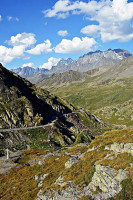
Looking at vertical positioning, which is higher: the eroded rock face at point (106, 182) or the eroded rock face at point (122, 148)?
the eroded rock face at point (122, 148)

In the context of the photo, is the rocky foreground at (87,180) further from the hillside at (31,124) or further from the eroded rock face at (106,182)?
the hillside at (31,124)

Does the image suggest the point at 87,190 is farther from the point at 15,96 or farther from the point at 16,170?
the point at 15,96

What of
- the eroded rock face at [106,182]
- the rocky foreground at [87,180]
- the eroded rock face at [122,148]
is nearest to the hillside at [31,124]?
the rocky foreground at [87,180]

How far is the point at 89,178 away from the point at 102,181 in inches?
114

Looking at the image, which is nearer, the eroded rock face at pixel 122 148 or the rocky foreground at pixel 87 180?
the rocky foreground at pixel 87 180

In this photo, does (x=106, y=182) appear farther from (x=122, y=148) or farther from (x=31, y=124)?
(x=31, y=124)

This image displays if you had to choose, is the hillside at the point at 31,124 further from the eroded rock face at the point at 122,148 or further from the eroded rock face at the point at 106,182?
the eroded rock face at the point at 106,182

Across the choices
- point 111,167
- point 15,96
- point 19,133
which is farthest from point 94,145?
point 15,96

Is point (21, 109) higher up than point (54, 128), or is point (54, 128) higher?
point (21, 109)

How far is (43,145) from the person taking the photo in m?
107

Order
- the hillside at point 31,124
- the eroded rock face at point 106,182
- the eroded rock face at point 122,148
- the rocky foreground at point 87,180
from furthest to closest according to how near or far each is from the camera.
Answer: the hillside at point 31,124, the eroded rock face at point 122,148, the rocky foreground at point 87,180, the eroded rock face at point 106,182

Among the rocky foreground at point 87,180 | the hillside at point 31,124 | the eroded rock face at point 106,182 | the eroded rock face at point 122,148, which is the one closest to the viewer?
the eroded rock face at point 106,182

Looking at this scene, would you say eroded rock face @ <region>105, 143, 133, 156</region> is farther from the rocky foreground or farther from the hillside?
the hillside

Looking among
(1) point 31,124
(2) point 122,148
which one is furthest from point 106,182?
(1) point 31,124
